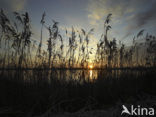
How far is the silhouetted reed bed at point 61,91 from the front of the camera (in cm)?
175

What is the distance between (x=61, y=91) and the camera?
1994 mm

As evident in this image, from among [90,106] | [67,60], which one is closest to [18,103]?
[90,106]

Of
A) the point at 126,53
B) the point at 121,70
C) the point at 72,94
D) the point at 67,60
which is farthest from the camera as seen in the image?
the point at 126,53

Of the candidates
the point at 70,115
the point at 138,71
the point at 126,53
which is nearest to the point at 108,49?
the point at 126,53

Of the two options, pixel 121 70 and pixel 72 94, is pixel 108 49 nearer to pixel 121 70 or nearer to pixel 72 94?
pixel 121 70

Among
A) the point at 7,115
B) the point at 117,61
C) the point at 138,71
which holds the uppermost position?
the point at 117,61

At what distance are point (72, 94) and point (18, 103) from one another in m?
0.97

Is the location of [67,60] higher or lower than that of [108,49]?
lower

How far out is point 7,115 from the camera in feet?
5.06

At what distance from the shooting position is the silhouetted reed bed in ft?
5.75

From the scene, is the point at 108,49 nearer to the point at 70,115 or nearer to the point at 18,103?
the point at 70,115

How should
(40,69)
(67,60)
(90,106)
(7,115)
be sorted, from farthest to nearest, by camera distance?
(67,60) < (40,69) < (90,106) < (7,115)

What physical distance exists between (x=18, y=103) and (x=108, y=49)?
123 inches

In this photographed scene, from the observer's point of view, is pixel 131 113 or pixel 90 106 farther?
pixel 90 106
